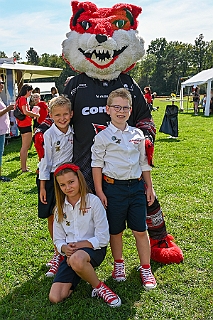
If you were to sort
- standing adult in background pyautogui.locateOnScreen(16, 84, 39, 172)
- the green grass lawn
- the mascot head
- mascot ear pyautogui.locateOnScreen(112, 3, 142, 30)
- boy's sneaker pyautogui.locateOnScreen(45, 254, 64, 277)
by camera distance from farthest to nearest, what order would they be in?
standing adult in background pyautogui.locateOnScreen(16, 84, 39, 172), boy's sneaker pyautogui.locateOnScreen(45, 254, 64, 277), mascot ear pyautogui.locateOnScreen(112, 3, 142, 30), the mascot head, the green grass lawn

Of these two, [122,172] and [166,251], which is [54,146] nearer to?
[122,172]

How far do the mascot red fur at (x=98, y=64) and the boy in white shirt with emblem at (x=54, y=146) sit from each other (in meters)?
0.08

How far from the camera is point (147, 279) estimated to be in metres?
2.84

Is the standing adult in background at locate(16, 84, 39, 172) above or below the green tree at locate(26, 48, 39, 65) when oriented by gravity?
below

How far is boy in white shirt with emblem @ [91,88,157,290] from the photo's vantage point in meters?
2.67

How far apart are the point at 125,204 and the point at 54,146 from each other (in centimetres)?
76

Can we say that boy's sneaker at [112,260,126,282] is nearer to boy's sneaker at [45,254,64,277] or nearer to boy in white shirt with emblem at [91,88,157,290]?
boy in white shirt with emblem at [91,88,157,290]

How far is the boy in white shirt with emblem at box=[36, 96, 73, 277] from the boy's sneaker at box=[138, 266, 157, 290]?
0.96 m

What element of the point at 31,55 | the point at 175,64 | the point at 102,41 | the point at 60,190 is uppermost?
the point at 31,55

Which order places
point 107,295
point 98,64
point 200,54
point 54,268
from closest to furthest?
point 107,295 → point 98,64 → point 54,268 → point 200,54

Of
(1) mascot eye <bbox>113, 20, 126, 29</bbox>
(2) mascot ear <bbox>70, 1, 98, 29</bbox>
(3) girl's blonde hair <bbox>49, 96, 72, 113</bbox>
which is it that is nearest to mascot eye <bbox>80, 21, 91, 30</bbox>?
(2) mascot ear <bbox>70, 1, 98, 29</bbox>

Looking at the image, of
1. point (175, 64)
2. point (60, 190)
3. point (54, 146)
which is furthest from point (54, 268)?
point (175, 64)

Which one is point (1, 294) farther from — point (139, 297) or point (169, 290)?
point (169, 290)

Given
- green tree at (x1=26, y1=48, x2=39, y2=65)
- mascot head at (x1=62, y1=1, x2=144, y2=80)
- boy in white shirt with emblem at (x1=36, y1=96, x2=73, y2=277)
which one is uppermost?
green tree at (x1=26, y1=48, x2=39, y2=65)
